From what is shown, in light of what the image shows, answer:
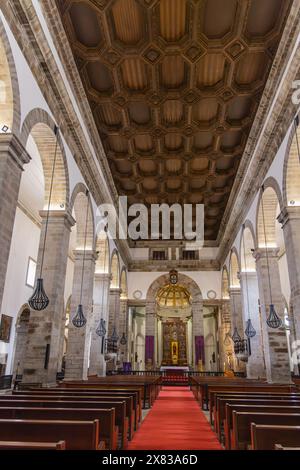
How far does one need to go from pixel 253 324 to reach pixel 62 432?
12.3 meters

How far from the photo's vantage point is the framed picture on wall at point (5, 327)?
11.9 metres

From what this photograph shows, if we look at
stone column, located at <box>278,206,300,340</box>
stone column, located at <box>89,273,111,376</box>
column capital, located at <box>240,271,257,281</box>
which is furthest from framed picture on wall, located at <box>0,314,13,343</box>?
stone column, located at <box>278,206,300,340</box>

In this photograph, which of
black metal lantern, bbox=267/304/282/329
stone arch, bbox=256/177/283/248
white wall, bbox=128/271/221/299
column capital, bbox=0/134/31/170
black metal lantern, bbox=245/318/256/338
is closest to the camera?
column capital, bbox=0/134/31/170

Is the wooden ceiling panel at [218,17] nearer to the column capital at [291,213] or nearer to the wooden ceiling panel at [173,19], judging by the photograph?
the wooden ceiling panel at [173,19]

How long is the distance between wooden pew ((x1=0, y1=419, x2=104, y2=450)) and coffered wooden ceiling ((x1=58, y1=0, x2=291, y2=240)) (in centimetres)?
789

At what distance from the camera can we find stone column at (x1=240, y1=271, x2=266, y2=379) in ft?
43.5

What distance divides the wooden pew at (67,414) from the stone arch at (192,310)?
16.7 m

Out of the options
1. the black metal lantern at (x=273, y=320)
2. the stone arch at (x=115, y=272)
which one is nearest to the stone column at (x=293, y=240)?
the black metal lantern at (x=273, y=320)

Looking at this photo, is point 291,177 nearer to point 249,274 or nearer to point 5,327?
point 249,274

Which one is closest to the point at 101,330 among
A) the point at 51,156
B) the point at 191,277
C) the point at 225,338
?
the point at 51,156

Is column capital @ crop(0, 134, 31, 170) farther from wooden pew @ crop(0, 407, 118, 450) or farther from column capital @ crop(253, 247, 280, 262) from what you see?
column capital @ crop(253, 247, 280, 262)

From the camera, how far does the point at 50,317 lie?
8039mm

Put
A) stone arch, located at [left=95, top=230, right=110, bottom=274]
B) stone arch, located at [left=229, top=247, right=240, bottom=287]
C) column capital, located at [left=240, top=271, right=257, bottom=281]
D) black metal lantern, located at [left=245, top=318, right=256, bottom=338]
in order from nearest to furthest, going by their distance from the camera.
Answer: black metal lantern, located at [left=245, top=318, right=256, bottom=338] → column capital, located at [left=240, top=271, right=257, bottom=281] → stone arch, located at [left=95, top=230, right=110, bottom=274] → stone arch, located at [left=229, top=247, right=240, bottom=287]

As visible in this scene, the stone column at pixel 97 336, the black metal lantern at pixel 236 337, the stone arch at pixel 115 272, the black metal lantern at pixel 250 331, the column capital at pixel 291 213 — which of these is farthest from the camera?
the stone arch at pixel 115 272
